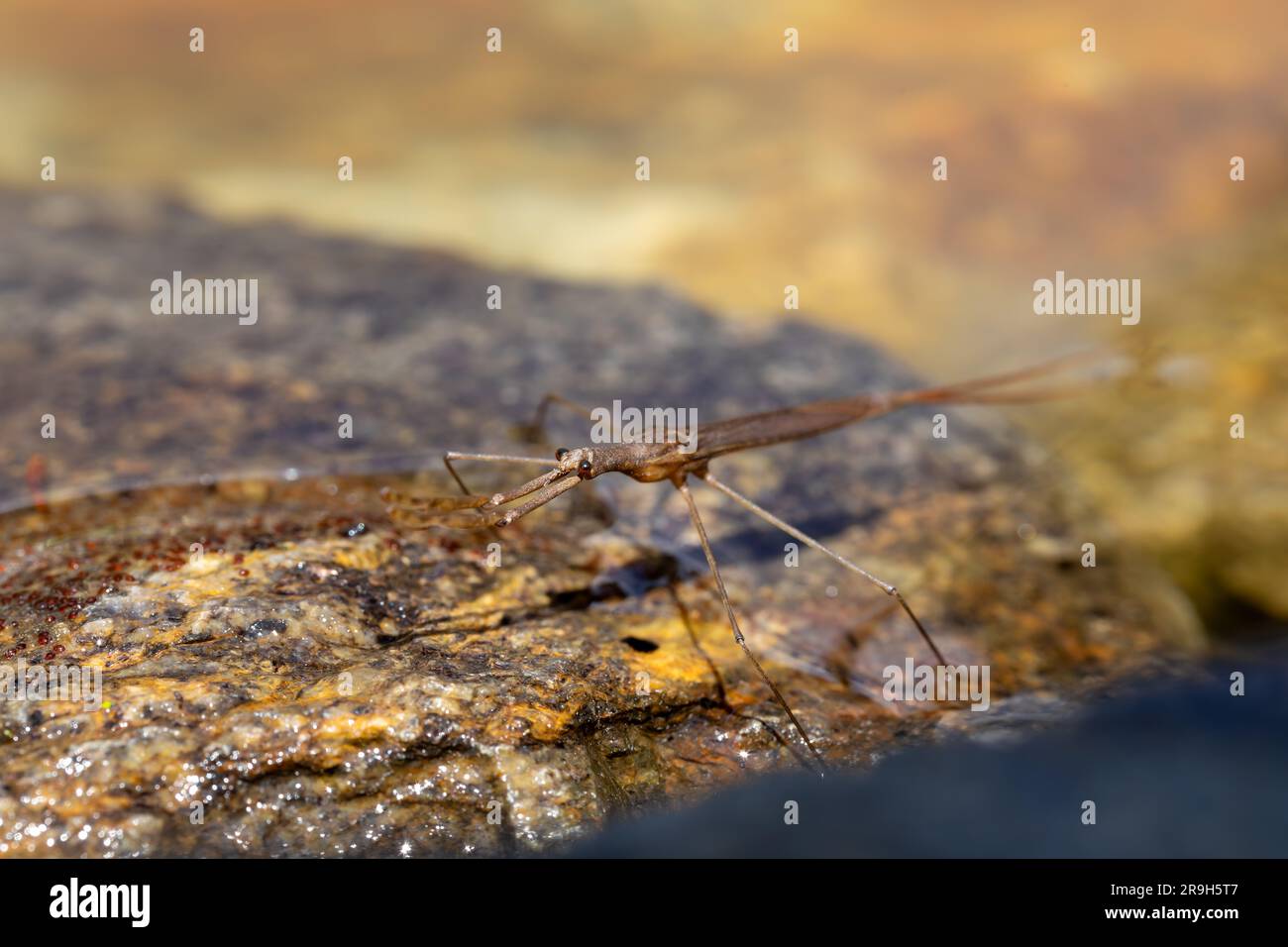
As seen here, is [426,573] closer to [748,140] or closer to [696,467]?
[696,467]

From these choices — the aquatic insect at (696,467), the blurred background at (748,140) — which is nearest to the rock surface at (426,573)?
the aquatic insect at (696,467)

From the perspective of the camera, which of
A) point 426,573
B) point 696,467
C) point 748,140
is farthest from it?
point 748,140

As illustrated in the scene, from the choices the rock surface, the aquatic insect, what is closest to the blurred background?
the rock surface

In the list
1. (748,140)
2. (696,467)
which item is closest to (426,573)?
(696,467)

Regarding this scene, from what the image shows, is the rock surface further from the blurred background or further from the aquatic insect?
the blurred background

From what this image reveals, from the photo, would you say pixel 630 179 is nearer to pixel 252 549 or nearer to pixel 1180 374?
pixel 1180 374

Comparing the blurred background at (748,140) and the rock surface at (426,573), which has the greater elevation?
the blurred background at (748,140)

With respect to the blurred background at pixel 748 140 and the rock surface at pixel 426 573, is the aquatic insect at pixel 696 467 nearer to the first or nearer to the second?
the rock surface at pixel 426 573
